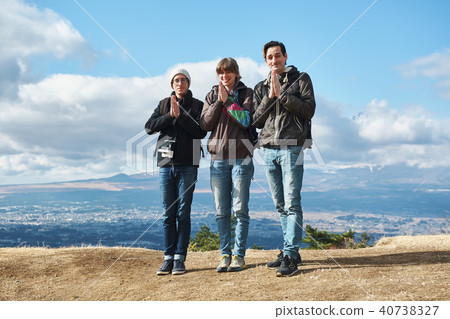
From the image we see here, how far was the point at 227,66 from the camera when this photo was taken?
225 inches

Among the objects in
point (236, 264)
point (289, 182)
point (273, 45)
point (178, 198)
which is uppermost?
point (273, 45)

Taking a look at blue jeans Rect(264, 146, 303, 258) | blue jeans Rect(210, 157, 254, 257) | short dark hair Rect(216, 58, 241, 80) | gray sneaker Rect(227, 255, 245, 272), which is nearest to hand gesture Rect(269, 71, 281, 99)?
short dark hair Rect(216, 58, 241, 80)

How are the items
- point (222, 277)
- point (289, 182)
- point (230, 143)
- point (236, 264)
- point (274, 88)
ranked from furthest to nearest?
point (236, 264) → point (222, 277) → point (230, 143) → point (289, 182) → point (274, 88)

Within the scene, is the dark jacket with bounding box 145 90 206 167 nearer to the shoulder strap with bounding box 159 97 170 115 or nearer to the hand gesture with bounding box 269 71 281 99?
the shoulder strap with bounding box 159 97 170 115

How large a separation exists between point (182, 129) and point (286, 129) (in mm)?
1606

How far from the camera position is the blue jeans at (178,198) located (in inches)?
237

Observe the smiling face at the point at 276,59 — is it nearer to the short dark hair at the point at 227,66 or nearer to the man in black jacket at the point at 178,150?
the short dark hair at the point at 227,66

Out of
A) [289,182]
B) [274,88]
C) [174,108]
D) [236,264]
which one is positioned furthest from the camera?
[236,264]

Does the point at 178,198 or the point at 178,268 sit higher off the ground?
the point at 178,198

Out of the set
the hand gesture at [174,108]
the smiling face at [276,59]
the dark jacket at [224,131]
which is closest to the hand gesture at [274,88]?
the smiling face at [276,59]

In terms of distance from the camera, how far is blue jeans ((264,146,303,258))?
5.59 metres

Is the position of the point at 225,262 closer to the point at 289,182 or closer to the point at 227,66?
the point at 289,182

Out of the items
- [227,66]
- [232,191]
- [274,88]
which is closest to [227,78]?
[227,66]
